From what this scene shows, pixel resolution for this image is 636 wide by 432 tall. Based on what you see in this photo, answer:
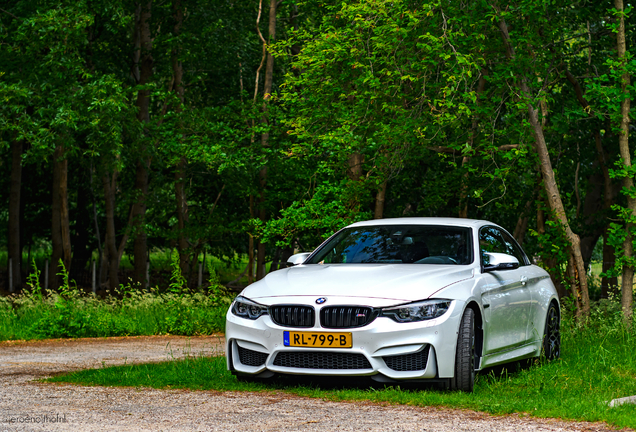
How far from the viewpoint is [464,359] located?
7.04 meters

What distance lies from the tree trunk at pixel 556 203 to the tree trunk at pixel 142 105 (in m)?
14.1

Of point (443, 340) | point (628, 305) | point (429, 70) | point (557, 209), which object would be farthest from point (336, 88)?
point (443, 340)

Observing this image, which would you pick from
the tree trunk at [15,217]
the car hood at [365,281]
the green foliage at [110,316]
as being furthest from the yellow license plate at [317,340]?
the tree trunk at [15,217]

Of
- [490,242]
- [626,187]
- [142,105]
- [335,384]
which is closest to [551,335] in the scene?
[490,242]

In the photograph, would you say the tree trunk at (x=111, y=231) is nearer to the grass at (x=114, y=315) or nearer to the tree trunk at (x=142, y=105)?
the tree trunk at (x=142, y=105)

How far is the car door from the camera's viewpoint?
7.79 m

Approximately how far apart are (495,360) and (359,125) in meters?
7.61

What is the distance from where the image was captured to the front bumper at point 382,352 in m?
6.84

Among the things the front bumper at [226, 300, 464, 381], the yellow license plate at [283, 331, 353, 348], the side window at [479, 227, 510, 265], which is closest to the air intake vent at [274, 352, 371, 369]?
the front bumper at [226, 300, 464, 381]

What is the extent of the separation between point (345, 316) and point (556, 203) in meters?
7.37

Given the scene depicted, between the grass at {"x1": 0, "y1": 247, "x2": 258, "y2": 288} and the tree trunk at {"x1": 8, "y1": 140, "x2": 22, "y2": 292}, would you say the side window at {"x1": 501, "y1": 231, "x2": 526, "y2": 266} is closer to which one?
the grass at {"x1": 0, "y1": 247, "x2": 258, "y2": 288}

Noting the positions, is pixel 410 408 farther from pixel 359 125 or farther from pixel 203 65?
pixel 203 65

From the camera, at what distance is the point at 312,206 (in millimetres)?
17672

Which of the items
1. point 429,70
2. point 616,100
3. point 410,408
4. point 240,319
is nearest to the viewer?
point 410,408
